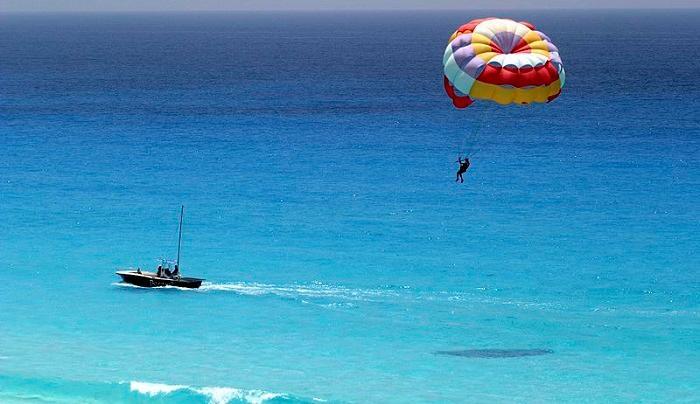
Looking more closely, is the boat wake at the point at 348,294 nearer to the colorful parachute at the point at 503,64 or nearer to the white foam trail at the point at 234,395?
the colorful parachute at the point at 503,64

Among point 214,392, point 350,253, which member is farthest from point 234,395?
point 350,253

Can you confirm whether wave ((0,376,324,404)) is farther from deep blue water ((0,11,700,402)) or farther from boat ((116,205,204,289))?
boat ((116,205,204,289))

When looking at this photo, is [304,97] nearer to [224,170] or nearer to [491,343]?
[224,170]

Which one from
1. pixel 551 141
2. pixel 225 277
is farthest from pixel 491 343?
pixel 551 141

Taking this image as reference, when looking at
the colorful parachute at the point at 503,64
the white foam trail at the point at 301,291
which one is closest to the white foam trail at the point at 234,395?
the colorful parachute at the point at 503,64

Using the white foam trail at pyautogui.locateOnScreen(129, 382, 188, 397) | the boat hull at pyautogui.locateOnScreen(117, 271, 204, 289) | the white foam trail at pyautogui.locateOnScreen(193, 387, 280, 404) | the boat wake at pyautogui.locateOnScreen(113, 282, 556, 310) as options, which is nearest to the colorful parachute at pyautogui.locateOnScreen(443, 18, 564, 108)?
the boat wake at pyautogui.locateOnScreen(113, 282, 556, 310)

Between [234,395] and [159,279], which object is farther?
[159,279]

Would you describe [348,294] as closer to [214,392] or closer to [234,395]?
[214,392]
